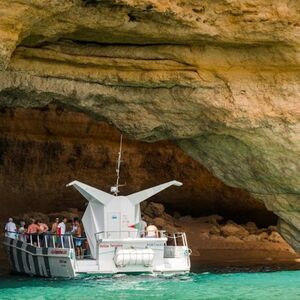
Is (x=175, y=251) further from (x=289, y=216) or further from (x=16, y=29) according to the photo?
(x=16, y=29)

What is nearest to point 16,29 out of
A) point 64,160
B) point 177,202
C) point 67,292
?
point 67,292

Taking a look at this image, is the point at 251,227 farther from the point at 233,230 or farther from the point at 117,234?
the point at 117,234

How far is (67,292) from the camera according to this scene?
16844 millimetres

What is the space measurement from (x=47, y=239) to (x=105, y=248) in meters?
1.52

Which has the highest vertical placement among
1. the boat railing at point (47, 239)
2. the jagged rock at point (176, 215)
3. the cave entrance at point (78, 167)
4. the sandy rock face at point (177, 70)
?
the sandy rock face at point (177, 70)

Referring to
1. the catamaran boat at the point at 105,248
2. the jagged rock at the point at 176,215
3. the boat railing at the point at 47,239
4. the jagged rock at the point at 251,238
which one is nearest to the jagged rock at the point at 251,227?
the jagged rock at the point at 251,238

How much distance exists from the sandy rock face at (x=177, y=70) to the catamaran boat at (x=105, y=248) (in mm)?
4099

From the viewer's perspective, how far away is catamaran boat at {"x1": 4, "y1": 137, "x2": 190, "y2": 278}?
19.0 m

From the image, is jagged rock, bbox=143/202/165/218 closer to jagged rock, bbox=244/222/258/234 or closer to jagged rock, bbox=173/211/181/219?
jagged rock, bbox=173/211/181/219

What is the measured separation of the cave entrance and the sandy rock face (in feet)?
42.4

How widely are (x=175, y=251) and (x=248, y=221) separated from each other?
34.5 feet

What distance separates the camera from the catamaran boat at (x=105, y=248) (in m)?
19.0

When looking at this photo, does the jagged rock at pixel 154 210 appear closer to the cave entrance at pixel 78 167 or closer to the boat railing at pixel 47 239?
the cave entrance at pixel 78 167

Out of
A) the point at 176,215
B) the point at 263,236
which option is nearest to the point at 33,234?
the point at 263,236
